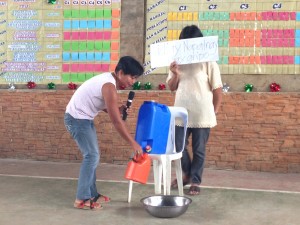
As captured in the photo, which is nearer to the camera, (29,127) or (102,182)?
(102,182)

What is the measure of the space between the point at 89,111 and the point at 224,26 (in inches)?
118

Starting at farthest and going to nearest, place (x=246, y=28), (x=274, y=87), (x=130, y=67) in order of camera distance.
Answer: (x=246, y=28) < (x=274, y=87) < (x=130, y=67)

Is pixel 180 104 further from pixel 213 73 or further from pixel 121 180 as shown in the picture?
pixel 121 180

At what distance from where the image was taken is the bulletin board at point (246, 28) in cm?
702

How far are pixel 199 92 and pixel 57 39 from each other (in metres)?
3.02

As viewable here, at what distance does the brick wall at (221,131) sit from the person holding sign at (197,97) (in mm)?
1418

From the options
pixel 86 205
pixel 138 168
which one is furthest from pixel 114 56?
pixel 138 168

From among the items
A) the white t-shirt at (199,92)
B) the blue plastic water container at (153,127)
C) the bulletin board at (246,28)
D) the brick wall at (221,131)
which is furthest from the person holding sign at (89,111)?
the bulletin board at (246,28)

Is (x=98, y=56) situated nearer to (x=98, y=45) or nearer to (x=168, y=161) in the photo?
(x=98, y=45)

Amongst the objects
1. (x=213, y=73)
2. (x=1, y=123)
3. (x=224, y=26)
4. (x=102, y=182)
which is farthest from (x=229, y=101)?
(x=1, y=123)

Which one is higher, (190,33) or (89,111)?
(190,33)

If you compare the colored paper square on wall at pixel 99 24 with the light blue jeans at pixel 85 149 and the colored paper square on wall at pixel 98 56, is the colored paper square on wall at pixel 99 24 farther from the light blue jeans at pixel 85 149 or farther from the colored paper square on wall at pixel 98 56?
the light blue jeans at pixel 85 149

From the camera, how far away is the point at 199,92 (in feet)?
18.3

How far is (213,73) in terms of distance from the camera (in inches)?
220
